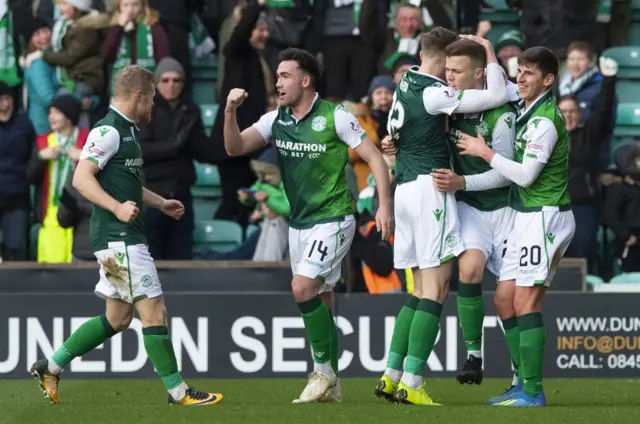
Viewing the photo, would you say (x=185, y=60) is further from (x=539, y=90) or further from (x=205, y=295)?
(x=539, y=90)

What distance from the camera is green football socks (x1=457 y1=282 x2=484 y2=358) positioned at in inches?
356

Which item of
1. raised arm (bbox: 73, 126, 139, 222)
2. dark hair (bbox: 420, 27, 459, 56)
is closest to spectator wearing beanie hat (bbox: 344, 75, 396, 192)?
dark hair (bbox: 420, 27, 459, 56)

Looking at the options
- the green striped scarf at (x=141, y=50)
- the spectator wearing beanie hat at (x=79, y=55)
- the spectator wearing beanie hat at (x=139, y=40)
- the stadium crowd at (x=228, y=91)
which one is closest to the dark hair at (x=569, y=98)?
the stadium crowd at (x=228, y=91)

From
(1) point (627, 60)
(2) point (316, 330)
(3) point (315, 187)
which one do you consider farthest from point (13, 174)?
(1) point (627, 60)

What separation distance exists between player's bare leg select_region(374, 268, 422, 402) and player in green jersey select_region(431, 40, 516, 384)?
0.29 m

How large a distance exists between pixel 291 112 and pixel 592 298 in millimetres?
3466

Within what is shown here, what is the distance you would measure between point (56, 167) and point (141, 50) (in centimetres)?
136

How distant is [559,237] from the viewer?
8539mm

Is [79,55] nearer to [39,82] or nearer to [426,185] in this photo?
[39,82]

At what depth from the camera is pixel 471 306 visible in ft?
29.7

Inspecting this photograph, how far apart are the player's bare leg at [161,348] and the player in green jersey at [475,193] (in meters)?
1.67

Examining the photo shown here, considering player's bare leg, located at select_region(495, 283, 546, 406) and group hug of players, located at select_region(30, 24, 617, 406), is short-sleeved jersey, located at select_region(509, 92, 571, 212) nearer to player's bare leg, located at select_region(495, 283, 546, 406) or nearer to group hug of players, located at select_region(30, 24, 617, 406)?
group hug of players, located at select_region(30, 24, 617, 406)

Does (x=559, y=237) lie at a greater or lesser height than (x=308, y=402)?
greater

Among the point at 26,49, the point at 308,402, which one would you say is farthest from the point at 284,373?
the point at 26,49
